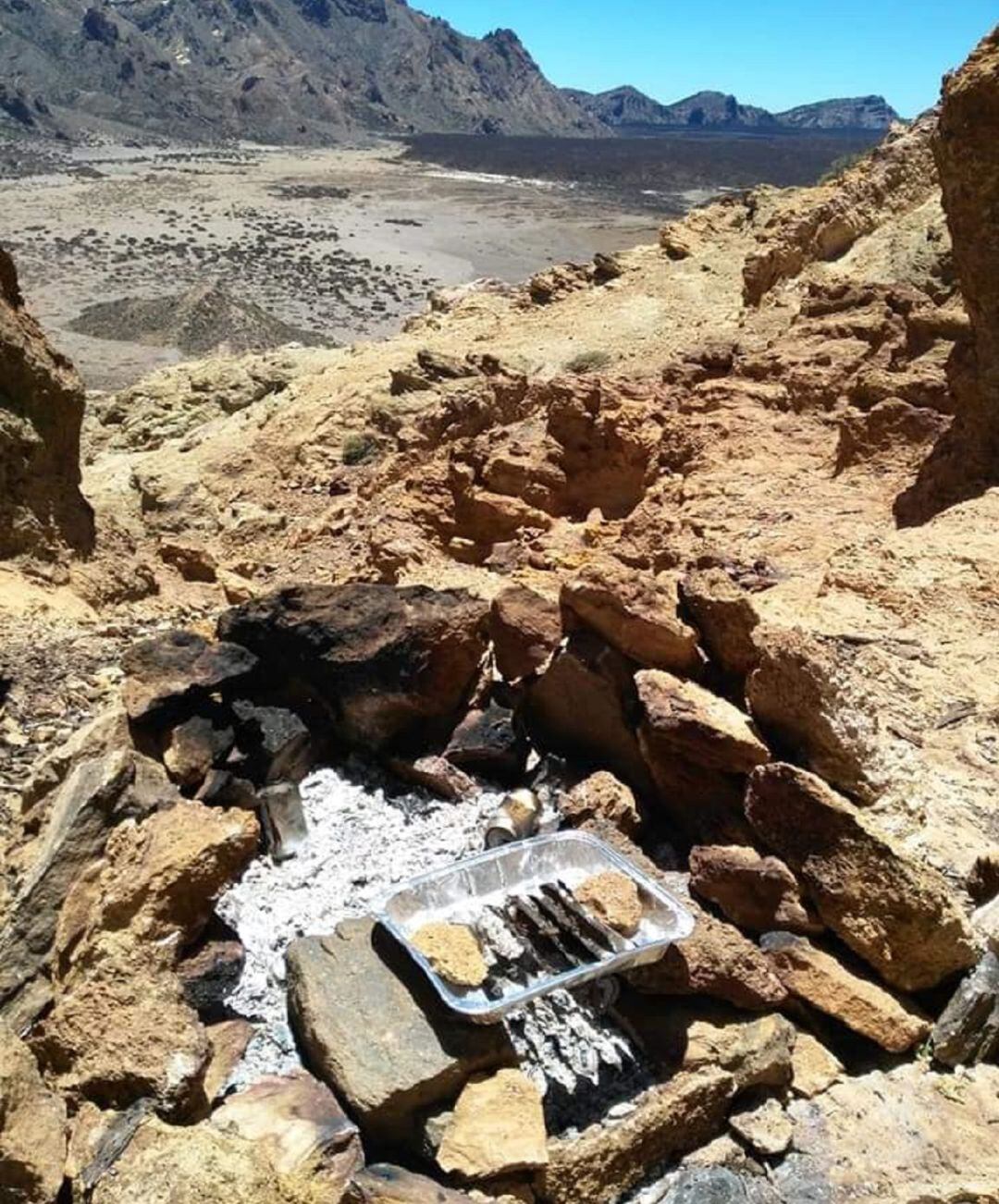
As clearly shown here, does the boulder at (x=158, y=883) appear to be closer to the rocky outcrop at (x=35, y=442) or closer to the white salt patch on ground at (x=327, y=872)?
the white salt patch on ground at (x=327, y=872)

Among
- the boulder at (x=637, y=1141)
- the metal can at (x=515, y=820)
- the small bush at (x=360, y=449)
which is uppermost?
the small bush at (x=360, y=449)

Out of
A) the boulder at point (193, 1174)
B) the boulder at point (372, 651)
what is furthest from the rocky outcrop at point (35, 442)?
the boulder at point (193, 1174)

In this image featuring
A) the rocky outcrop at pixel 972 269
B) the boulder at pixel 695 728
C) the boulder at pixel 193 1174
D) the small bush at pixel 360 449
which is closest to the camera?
the boulder at pixel 193 1174

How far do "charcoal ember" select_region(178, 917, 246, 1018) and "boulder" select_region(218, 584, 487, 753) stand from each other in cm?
135

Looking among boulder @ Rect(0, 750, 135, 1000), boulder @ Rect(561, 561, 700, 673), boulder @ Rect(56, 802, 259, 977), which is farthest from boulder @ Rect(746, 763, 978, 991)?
boulder @ Rect(0, 750, 135, 1000)

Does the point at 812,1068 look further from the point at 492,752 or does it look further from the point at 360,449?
the point at 360,449

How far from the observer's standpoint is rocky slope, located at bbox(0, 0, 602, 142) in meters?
105

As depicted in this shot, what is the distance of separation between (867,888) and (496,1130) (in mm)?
1542

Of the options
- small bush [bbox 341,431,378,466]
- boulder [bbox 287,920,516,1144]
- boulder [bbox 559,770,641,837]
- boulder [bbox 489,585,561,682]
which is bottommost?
boulder [bbox 287,920,516,1144]

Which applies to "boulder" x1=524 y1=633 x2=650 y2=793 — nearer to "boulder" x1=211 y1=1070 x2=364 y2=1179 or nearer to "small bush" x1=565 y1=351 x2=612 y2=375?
"boulder" x1=211 y1=1070 x2=364 y2=1179

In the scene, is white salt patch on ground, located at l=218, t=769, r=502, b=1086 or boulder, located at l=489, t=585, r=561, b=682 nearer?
white salt patch on ground, located at l=218, t=769, r=502, b=1086

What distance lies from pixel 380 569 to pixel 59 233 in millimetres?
40871

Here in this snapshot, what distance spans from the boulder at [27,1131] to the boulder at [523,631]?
116 inches

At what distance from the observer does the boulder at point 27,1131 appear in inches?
113
